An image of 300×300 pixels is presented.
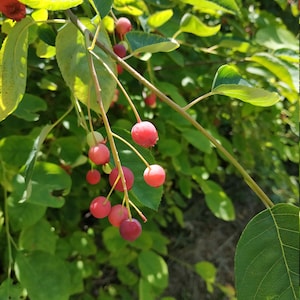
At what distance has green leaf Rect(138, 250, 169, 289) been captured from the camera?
45.8 inches

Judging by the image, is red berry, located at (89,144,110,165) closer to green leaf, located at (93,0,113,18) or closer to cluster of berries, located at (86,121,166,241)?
cluster of berries, located at (86,121,166,241)

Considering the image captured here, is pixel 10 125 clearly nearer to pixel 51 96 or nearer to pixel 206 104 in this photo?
pixel 51 96

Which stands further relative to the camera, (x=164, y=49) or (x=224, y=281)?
(x=224, y=281)

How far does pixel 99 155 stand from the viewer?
0.50m

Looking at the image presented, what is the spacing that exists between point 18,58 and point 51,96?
626mm

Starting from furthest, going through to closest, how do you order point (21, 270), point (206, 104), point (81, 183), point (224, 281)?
point (224, 281), point (206, 104), point (81, 183), point (21, 270)

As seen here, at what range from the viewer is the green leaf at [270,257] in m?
0.52

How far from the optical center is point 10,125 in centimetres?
96

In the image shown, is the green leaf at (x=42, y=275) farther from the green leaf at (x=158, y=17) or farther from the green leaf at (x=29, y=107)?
the green leaf at (x=158, y=17)

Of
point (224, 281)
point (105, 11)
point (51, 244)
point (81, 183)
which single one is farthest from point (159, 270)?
point (224, 281)

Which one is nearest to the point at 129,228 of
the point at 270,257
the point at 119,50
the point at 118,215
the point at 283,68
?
the point at 118,215

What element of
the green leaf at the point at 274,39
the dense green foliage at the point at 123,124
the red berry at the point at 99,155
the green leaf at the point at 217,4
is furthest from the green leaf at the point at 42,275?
the green leaf at the point at 274,39

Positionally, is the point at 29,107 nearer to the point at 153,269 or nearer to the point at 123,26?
the point at 123,26

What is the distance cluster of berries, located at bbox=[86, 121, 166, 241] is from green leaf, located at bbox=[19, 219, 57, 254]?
332 millimetres
